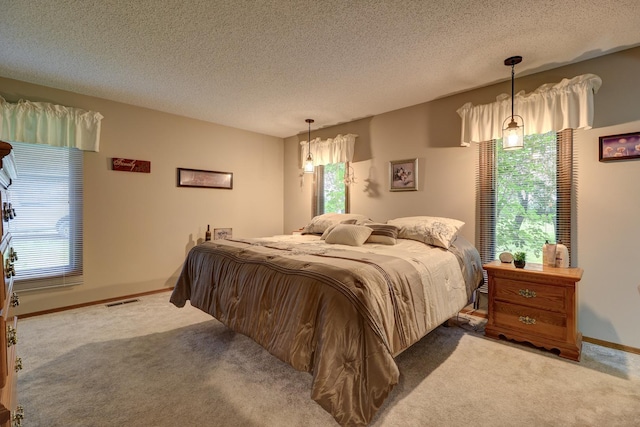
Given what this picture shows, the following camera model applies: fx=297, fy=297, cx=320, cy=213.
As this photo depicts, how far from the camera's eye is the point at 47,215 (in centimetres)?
334

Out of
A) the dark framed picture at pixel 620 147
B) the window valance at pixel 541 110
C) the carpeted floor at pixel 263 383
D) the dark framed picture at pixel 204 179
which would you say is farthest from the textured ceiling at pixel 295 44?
the carpeted floor at pixel 263 383

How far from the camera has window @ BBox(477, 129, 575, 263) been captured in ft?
9.04

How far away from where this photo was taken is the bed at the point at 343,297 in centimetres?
152

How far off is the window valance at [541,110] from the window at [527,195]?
0.15 metres

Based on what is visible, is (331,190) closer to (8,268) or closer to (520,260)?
(520,260)

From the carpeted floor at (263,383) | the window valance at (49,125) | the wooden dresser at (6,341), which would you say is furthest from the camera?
the window valance at (49,125)

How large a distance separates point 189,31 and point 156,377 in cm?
253

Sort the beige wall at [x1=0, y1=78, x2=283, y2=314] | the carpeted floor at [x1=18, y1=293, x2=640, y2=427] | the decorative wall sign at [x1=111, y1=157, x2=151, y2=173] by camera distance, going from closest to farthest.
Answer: the carpeted floor at [x1=18, y1=293, x2=640, y2=427] → the beige wall at [x1=0, y1=78, x2=283, y2=314] → the decorative wall sign at [x1=111, y1=157, x2=151, y2=173]

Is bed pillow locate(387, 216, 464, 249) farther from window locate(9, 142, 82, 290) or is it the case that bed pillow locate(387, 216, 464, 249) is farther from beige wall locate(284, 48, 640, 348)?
window locate(9, 142, 82, 290)

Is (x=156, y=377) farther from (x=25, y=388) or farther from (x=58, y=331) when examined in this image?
(x=58, y=331)

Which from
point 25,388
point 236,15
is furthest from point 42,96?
point 25,388

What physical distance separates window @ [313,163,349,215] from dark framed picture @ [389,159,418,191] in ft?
2.53

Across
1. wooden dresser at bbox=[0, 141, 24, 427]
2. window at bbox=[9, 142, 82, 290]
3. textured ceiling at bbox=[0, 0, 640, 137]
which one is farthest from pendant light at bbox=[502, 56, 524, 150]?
window at bbox=[9, 142, 82, 290]

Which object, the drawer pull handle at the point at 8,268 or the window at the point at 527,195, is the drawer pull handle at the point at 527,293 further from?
the drawer pull handle at the point at 8,268
